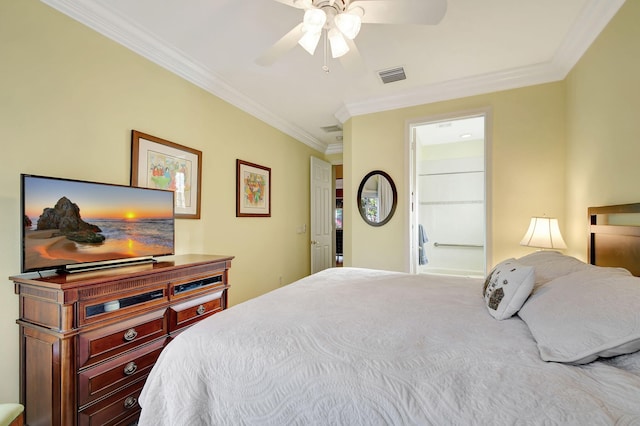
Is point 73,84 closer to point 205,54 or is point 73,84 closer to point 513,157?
point 205,54

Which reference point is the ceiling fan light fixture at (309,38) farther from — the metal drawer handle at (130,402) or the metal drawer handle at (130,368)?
the metal drawer handle at (130,402)

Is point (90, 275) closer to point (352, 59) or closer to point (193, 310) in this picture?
point (193, 310)

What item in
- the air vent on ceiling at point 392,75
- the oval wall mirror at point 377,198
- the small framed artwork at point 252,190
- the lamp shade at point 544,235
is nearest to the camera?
the lamp shade at point 544,235

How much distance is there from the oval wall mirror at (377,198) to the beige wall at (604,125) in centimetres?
165

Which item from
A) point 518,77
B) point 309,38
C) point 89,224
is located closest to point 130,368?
point 89,224

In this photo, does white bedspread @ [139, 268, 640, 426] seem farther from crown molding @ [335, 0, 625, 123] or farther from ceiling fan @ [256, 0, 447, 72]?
crown molding @ [335, 0, 625, 123]

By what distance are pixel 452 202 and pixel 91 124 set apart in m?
5.03

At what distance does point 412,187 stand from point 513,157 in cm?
103

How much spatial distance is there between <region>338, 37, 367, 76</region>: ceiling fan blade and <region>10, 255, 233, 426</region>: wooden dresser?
176cm

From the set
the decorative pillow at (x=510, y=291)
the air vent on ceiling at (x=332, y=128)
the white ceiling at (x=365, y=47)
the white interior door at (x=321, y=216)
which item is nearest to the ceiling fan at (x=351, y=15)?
the white ceiling at (x=365, y=47)

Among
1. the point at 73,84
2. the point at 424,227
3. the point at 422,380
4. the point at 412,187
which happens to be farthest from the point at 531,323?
the point at 424,227

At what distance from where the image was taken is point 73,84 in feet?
5.95

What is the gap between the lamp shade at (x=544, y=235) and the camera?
2.46m

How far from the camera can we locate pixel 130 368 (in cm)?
161
